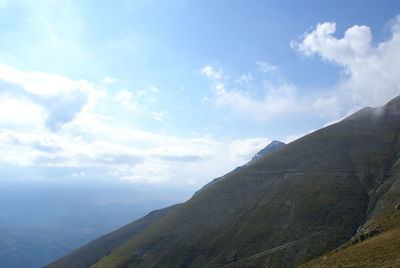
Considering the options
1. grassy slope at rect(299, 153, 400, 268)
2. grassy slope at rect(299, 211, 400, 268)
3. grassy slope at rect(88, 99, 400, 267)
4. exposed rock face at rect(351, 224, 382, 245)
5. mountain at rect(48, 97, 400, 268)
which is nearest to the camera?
grassy slope at rect(299, 211, 400, 268)

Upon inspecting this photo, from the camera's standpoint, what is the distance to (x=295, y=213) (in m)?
94.1

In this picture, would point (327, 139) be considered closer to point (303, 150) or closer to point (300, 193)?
point (303, 150)

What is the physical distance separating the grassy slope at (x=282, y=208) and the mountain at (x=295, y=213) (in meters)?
0.26

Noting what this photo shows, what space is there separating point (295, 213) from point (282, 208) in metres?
6.47

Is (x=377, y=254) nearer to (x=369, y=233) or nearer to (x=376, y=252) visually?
(x=376, y=252)

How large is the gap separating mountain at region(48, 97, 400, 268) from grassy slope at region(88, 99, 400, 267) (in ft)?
0.86

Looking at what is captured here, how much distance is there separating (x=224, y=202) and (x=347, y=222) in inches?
1889

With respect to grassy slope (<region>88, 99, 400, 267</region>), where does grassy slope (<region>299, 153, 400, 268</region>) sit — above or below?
below

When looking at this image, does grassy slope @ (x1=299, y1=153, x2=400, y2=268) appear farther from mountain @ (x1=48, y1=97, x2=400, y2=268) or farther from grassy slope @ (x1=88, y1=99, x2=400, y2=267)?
grassy slope @ (x1=88, y1=99, x2=400, y2=267)

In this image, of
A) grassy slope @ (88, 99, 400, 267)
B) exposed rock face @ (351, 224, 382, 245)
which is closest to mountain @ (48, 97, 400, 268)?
exposed rock face @ (351, 224, 382, 245)

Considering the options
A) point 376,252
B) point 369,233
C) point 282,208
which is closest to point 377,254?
point 376,252

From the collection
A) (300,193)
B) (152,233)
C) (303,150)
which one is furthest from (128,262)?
(303,150)

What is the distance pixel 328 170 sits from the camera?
118 m

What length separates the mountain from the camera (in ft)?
247
